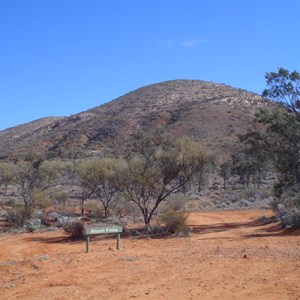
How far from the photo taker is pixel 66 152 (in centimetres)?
8550

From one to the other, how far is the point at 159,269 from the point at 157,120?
80.7m

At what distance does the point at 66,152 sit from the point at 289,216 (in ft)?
219

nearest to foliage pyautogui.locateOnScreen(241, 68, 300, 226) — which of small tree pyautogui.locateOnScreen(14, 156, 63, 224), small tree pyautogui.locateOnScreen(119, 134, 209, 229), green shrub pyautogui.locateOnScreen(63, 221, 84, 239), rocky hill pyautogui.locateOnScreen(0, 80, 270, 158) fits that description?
small tree pyautogui.locateOnScreen(119, 134, 209, 229)

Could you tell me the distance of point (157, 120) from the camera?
92.6m

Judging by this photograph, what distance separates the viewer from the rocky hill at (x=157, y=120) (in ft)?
283

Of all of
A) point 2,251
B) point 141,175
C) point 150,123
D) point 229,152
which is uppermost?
point 150,123

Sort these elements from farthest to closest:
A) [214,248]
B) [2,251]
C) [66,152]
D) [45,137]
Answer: [45,137]
[66,152]
[2,251]
[214,248]

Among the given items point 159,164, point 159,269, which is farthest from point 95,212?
point 159,269

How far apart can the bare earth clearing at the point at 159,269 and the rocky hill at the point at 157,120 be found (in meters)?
58.5

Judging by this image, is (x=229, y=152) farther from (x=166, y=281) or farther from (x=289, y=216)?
(x=166, y=281)

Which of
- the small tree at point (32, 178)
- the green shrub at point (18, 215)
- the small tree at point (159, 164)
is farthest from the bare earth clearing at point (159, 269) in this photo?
the small tree at point (32, 178)

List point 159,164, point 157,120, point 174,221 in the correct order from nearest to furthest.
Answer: point 174,221 → point 159,164 → point 157,120

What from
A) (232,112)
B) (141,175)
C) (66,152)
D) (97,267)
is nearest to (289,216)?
(141,175)

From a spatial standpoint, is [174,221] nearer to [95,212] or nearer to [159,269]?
[159,269]
